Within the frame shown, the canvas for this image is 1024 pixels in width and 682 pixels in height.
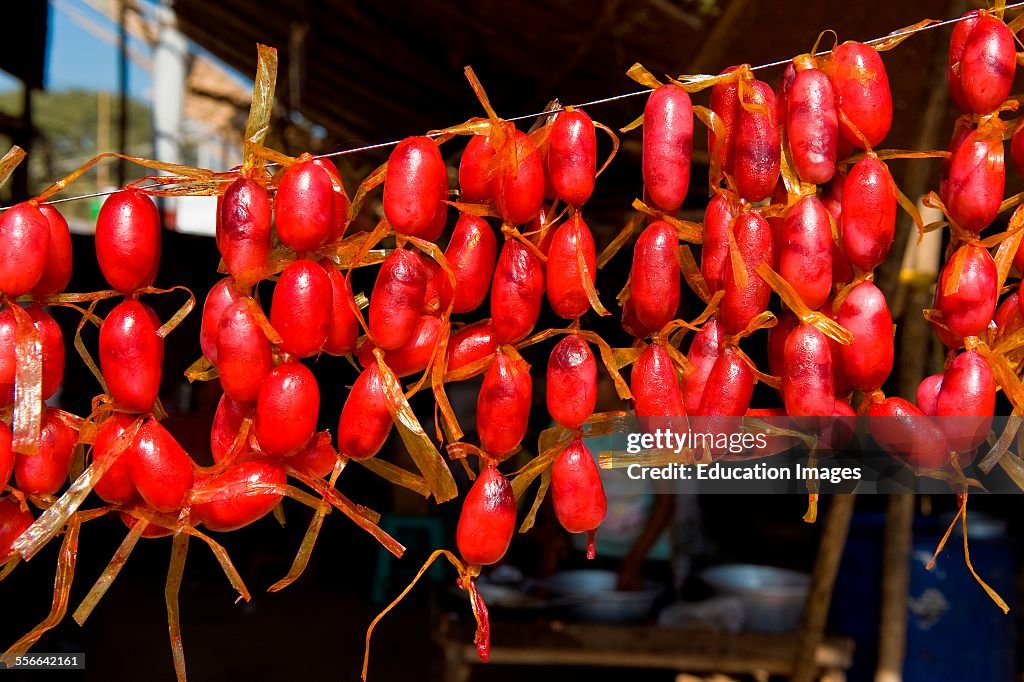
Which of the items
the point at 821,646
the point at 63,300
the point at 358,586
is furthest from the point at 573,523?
the point at 358,586

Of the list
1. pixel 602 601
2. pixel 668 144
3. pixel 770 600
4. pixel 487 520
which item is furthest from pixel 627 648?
pixel 668 144

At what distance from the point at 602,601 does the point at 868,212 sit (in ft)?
5.71

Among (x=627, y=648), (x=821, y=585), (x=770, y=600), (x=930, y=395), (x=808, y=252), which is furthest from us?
(x=770, y=600)

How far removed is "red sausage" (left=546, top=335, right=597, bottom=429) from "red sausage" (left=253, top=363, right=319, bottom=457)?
0.86ft

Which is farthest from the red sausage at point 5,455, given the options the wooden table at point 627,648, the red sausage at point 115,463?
the wooden table at point 627,648

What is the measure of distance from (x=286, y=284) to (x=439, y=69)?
12.9 ft

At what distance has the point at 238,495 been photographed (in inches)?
35.1

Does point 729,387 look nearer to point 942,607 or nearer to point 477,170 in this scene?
point 477,170

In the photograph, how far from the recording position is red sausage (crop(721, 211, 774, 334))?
32.9 inches

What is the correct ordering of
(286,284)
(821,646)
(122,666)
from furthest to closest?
1. (122,666)
2. (821,646)
3. (286,284)

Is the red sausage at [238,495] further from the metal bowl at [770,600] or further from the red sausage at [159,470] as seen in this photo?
the metal bowl at [770,600]

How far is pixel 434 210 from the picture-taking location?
0.90 meters

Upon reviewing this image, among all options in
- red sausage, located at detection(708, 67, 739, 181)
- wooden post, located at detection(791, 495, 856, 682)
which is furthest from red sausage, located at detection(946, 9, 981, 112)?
wooden post, located at detection(791, 495, 856, 682)

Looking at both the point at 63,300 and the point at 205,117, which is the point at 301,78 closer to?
the point at 63,300
